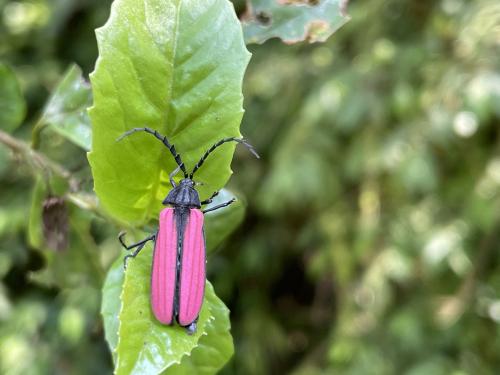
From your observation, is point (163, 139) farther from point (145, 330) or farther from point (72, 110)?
point (72, 110)

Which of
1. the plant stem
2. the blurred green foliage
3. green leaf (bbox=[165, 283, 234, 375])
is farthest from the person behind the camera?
the blurred green foliage

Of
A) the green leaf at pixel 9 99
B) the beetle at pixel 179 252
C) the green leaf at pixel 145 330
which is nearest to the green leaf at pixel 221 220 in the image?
the beetle at pixel 179 252

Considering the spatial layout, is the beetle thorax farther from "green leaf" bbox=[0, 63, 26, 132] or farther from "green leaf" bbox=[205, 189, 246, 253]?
"green leaf" bbox=[0, 63, 26, 132]

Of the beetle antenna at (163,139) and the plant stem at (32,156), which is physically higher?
the beetle antenna at (163,139)

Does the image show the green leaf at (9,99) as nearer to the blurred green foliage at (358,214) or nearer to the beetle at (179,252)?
the beetle at (179,252)

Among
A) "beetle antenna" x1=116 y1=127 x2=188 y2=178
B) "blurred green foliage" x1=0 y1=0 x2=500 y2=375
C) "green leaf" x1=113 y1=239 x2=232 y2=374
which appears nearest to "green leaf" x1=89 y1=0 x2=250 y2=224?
"beetle antenna" x1=116 y1=127 x2=188 y2=178

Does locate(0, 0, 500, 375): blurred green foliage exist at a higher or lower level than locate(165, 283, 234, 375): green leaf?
lower

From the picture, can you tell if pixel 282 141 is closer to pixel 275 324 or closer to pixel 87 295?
pixel 275 324
